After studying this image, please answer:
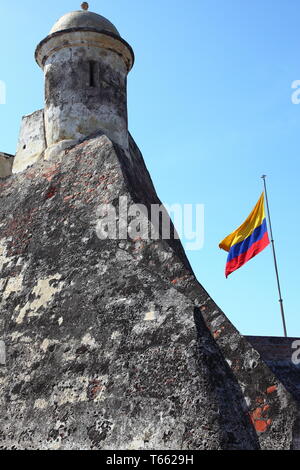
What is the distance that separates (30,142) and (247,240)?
226 inches

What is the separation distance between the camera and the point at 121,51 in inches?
335

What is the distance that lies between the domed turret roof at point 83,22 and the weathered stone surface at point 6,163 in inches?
76.0

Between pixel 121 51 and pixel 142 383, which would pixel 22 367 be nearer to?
pixel 142 383

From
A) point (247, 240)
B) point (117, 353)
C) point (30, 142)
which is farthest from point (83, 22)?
point (247, 240)

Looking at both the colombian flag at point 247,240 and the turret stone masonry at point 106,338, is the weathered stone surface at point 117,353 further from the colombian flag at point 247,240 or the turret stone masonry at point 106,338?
the colombian flag at point 247,240

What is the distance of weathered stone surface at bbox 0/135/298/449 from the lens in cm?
440

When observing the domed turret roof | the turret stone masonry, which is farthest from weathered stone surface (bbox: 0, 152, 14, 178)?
the domed turret roof

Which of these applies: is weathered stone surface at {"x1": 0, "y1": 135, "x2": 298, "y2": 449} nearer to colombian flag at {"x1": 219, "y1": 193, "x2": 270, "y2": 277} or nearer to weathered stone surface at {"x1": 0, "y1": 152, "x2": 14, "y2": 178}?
weathered stone surface at {"x1": 0, "y1": 152, "x2": 14, "y2": 178}

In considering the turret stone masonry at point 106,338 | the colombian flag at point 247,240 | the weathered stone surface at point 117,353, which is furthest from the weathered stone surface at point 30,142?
the colombian flag at point 247,240

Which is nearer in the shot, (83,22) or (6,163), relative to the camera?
(83,22)

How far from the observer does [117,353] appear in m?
4.93

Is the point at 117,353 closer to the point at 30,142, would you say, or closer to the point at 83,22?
the point at 30,142

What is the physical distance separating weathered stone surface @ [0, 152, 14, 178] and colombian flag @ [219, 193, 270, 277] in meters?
5.23

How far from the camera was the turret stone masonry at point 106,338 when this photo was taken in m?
4.42
